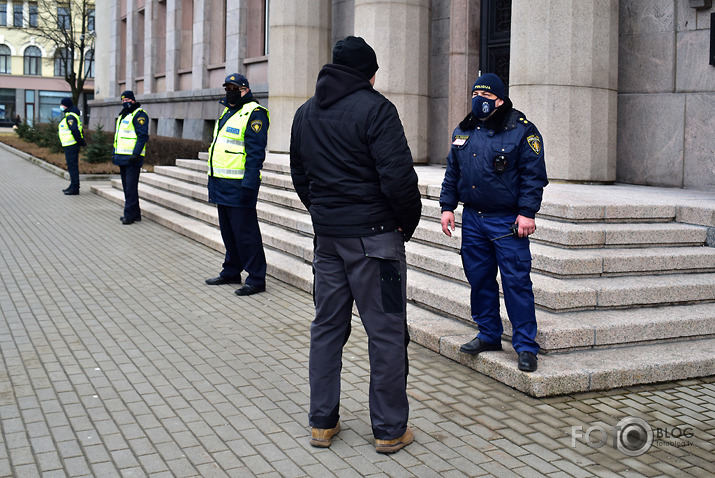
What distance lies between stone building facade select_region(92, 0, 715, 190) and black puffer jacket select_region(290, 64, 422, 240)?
6.81 metres

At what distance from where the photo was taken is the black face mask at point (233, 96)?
8.70m

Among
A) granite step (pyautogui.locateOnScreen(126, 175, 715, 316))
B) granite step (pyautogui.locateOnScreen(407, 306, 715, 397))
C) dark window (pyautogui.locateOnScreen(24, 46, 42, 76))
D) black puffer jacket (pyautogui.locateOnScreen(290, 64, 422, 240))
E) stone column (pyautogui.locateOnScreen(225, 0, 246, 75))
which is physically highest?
dark window (pyautogui.locateOnScreen(24, 46, 42, 76))

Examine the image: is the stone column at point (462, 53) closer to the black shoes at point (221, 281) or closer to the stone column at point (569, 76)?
the stone column at point (569, 76)

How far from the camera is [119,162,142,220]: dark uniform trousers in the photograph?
13477mm

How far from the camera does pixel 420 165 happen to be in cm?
1520

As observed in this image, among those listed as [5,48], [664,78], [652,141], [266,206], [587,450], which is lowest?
[587,450]

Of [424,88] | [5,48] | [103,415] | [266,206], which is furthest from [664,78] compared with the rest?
[5,48]

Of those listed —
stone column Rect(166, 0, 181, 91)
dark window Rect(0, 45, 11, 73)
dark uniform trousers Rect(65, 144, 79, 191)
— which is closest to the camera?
dark uniform trousers Rect(65, 144, 79, 191)

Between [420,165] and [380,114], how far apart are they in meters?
10.7

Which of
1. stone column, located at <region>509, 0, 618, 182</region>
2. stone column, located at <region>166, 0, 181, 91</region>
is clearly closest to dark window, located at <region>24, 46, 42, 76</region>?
stone column, located at <region>166, 0, 181, 91</region>

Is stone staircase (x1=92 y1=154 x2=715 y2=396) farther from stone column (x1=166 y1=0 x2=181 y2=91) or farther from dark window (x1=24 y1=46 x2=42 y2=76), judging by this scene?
dark window (x1=24 y1=46 x2=42 y2=76)

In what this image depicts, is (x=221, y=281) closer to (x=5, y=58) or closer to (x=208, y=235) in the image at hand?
(x=208, y=235)

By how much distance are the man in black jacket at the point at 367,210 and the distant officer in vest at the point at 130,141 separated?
29.7ft

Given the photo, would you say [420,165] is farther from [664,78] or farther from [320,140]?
[320,140]
